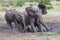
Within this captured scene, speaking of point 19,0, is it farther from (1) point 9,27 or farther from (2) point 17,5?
(1) point 9,27

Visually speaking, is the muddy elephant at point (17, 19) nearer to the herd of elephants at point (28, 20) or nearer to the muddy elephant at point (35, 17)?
the herd of elephants at point (28, 20)

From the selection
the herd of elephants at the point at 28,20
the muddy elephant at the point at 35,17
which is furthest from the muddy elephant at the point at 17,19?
the muddy elephant at the point at 35,17

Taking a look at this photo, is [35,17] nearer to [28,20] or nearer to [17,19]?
→ [28,20]

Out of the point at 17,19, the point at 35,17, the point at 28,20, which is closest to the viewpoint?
the point at 35,17

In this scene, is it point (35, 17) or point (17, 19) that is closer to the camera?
point (35, 17)

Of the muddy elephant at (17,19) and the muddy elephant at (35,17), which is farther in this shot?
the muddy elephant at (17,19)

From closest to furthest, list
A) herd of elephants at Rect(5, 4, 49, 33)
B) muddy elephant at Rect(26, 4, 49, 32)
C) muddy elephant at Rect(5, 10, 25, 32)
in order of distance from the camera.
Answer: muddy elephant at Rect(26, 4, 49, 32) → herd of elephants at Rect(5, 4, 49, 33) → muddy elephant at Rect(5, 10, 25, 32)

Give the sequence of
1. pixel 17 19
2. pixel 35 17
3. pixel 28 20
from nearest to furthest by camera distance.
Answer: pixel 35 17 → pixel 17 19 → pixel 28 20

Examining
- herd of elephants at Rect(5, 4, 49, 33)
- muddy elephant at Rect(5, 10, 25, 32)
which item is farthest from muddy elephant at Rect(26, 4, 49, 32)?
muddy elephant at Rect(5, 10, 25, 32)

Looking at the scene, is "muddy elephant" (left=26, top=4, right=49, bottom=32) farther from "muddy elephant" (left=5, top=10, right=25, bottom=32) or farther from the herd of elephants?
"muddy elephant" (left=5, top=10, right=25, bottom=32)

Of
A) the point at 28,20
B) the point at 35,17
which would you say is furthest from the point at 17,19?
the point at 35,17

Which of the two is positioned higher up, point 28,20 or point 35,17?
point 35,17

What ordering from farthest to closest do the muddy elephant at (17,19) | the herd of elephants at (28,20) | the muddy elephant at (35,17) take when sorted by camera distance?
1. the muddy elephant at (17,19)
2. the herd of elephants at (28,20)
3. the muddy elephant at (35,17)

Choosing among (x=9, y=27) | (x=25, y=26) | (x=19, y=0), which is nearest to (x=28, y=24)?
(x=25, y=26)
